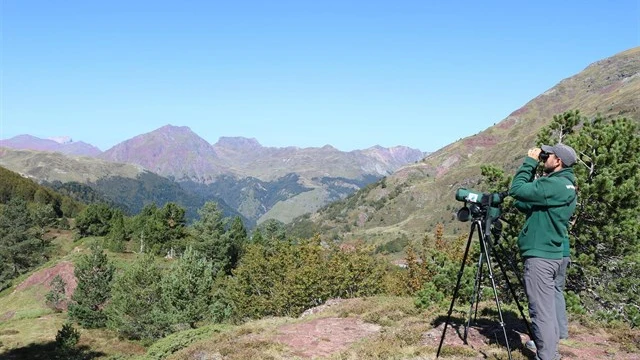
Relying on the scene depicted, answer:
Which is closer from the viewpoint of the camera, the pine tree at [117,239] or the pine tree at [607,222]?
the pine tree at [607,222]

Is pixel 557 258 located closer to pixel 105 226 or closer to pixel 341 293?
pixel 341 293

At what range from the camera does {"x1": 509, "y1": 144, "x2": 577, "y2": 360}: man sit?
304 inches

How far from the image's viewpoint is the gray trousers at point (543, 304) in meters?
7.77

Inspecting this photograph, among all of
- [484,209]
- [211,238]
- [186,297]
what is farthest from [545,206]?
[211,238]

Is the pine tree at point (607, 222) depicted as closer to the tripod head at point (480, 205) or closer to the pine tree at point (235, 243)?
the tripod head at point (480, 205)

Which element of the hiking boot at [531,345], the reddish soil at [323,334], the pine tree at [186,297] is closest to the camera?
the hiking boot at [531,345]

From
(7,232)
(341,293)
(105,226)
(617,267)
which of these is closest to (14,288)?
(7,232)

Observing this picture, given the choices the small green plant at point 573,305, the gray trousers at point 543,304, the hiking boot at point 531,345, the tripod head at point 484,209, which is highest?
the tripod head at point 484,209

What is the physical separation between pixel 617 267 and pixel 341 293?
29778mm

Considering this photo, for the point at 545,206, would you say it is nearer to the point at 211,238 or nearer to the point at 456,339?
the point at 456,339

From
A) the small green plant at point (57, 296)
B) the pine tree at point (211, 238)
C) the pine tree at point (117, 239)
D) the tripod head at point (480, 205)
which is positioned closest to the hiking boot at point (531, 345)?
the tripod head at point (480, 205)

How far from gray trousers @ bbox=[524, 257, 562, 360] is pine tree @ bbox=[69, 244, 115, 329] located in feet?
206

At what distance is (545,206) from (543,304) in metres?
1.78

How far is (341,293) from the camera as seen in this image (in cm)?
4409
